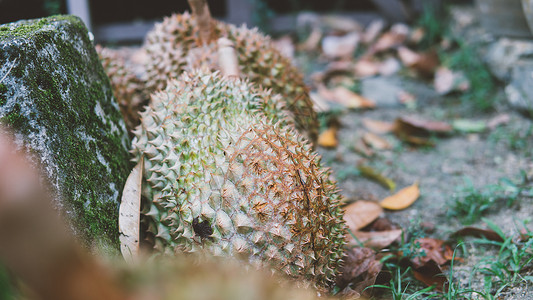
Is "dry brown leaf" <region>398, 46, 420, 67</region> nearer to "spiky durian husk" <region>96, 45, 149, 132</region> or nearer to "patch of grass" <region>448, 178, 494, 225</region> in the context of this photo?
"patch of grass" <region>448, 178, 494, 225</region>

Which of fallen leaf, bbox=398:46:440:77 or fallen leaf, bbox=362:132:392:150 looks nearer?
fallen leaf, bbox=362:132:392:150

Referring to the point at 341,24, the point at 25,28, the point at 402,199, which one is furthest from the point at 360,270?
the point at 341,24

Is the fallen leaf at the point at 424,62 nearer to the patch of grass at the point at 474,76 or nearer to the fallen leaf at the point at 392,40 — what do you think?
the patch of grass at the point at 474,76

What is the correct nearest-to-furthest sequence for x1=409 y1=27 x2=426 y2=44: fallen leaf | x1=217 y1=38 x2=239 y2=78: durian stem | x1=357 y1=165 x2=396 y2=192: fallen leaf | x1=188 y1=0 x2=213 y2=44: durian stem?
x1=217 y1=38 x2=239 y2=78: durian stem → x1=188 y1=0 x2=213 y2=44: durian stem → x1=357 y1=165 x2=396 y2=192: fallen leaf → x1=409 y1=27 x2=426 y2=44: fallen leaf

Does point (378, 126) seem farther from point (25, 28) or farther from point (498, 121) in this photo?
point (25, 28)

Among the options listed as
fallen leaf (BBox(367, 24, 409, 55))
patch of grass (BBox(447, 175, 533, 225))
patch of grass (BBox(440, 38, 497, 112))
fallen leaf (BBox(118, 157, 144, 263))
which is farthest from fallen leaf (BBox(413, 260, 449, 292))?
fallen leaf (BBox(367, 24, 409, 55))

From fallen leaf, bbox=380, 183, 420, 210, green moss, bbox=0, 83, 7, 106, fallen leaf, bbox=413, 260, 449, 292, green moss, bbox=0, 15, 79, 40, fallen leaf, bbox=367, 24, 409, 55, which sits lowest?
fallen leaf, bbox=380, 183, 420, 210

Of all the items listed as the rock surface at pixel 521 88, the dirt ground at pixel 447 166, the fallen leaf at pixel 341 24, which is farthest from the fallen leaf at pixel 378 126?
the fallen leaf at pixel 341 24
